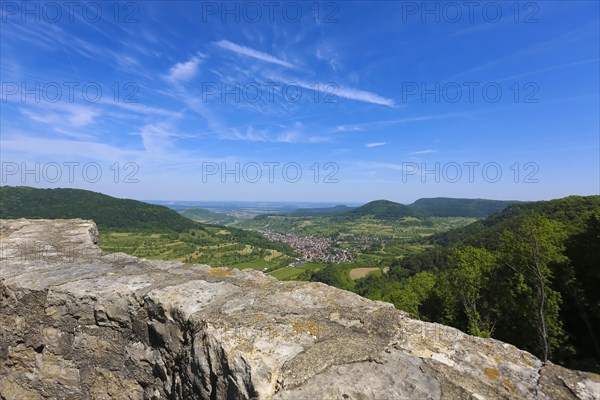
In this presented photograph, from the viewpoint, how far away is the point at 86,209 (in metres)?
119

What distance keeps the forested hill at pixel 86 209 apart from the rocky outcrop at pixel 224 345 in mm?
119504

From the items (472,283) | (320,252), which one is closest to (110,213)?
(320,252)

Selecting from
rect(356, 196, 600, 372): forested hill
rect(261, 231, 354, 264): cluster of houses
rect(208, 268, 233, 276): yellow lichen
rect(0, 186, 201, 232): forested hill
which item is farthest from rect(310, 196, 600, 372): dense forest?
rect(0, 186, 201, 232): forested hill

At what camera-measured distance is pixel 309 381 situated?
1905mm

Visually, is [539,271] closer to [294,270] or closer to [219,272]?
[219,272]

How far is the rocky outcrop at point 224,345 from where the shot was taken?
198 cm

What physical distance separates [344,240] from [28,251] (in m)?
167

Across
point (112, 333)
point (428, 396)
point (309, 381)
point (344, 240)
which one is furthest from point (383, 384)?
point (344, 240)

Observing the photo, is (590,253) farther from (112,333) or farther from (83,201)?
(83,201)

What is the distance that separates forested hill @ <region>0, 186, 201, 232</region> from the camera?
103 meters

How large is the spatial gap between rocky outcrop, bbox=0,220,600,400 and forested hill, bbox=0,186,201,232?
119504mm

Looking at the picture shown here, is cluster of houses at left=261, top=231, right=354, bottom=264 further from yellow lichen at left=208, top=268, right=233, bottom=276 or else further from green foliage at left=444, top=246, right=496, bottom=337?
yellow lichen at left=208, top=268, right=233, bottom=276

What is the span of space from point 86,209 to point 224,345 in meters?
145

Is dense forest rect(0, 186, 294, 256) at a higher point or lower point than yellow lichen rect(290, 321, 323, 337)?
lower
